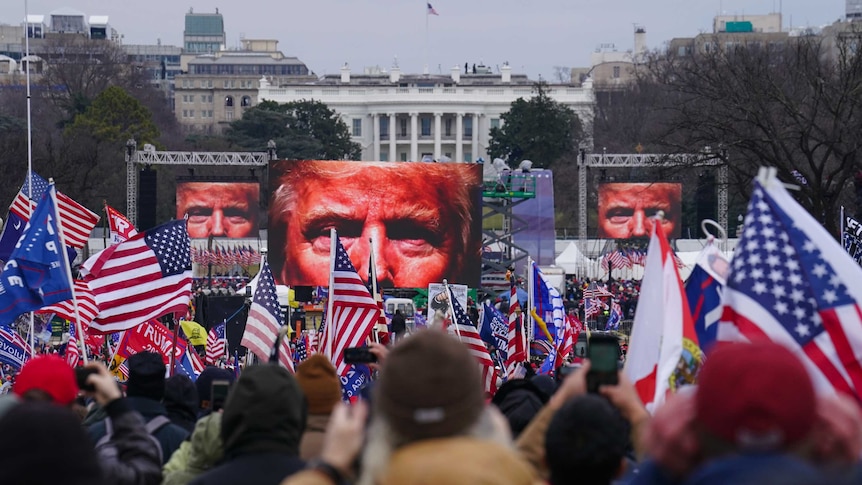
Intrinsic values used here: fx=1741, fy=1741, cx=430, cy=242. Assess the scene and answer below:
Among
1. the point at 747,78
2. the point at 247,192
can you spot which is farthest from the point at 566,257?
the point at 747,78

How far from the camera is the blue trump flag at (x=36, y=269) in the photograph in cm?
1207

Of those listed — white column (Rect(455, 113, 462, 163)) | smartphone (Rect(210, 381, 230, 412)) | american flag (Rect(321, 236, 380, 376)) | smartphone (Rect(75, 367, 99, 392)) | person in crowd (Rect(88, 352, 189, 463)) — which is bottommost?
white column (Rect(455, 113, 462, 163))

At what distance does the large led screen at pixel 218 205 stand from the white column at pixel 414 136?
8445 centimetres

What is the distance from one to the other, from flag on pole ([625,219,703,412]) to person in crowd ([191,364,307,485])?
5.84 ft

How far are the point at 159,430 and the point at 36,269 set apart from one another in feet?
18.6

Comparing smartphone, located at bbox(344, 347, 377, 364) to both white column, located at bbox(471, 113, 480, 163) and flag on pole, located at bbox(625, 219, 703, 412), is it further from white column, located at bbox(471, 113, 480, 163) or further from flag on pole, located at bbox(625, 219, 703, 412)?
white column, located at bbox(471, 113, 480, 163)

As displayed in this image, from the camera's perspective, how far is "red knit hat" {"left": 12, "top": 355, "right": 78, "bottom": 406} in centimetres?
562

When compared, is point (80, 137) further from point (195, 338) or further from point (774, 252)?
point (774, 252)

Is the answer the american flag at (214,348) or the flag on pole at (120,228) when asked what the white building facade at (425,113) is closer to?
the american flag at (214,348)

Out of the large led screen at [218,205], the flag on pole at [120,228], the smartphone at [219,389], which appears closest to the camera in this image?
the smartphone at [219,389]

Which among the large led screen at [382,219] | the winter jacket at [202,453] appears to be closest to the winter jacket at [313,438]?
the winter jacket at [202,453]

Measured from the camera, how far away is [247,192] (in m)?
52.0

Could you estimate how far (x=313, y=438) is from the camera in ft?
18.7

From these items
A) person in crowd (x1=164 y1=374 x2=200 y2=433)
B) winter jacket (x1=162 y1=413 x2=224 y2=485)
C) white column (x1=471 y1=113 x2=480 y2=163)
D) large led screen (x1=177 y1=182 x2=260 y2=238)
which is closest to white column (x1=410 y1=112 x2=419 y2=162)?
white column (x1=471 y1=113 x2=480 y2=163)
